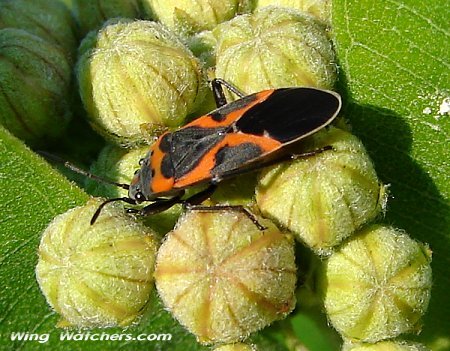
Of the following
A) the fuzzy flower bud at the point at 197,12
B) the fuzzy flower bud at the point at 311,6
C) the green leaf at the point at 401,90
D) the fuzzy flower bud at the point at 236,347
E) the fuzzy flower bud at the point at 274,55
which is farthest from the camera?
the fuzzy flower bud at the point at 197,12

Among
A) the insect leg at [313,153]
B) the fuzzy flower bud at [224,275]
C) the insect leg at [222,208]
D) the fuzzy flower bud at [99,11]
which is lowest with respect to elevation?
the fuzzy flower bud at [224,275]

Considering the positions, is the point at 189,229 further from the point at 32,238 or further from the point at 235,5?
the point at 235,5

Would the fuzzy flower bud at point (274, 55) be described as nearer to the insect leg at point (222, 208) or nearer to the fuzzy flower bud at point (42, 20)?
the insect leg at point (222, 208)

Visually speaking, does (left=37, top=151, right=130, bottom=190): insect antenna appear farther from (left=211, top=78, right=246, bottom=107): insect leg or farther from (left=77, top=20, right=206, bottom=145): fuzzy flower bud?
(left=211, top=78, right=246, bottom=107): insect leg

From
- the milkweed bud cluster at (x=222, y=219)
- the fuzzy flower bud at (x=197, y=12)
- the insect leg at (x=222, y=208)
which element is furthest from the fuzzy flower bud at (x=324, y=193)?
the fuzzy flower bud at (x=197, y=12)

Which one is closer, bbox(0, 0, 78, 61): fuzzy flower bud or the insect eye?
the insect eye

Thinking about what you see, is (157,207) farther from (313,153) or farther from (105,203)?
(313,153)

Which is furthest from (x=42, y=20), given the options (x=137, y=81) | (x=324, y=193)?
(x=324, y=193)

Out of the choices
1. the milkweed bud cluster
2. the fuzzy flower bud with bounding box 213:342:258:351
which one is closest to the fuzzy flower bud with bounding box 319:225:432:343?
the milkweed bud cluster
